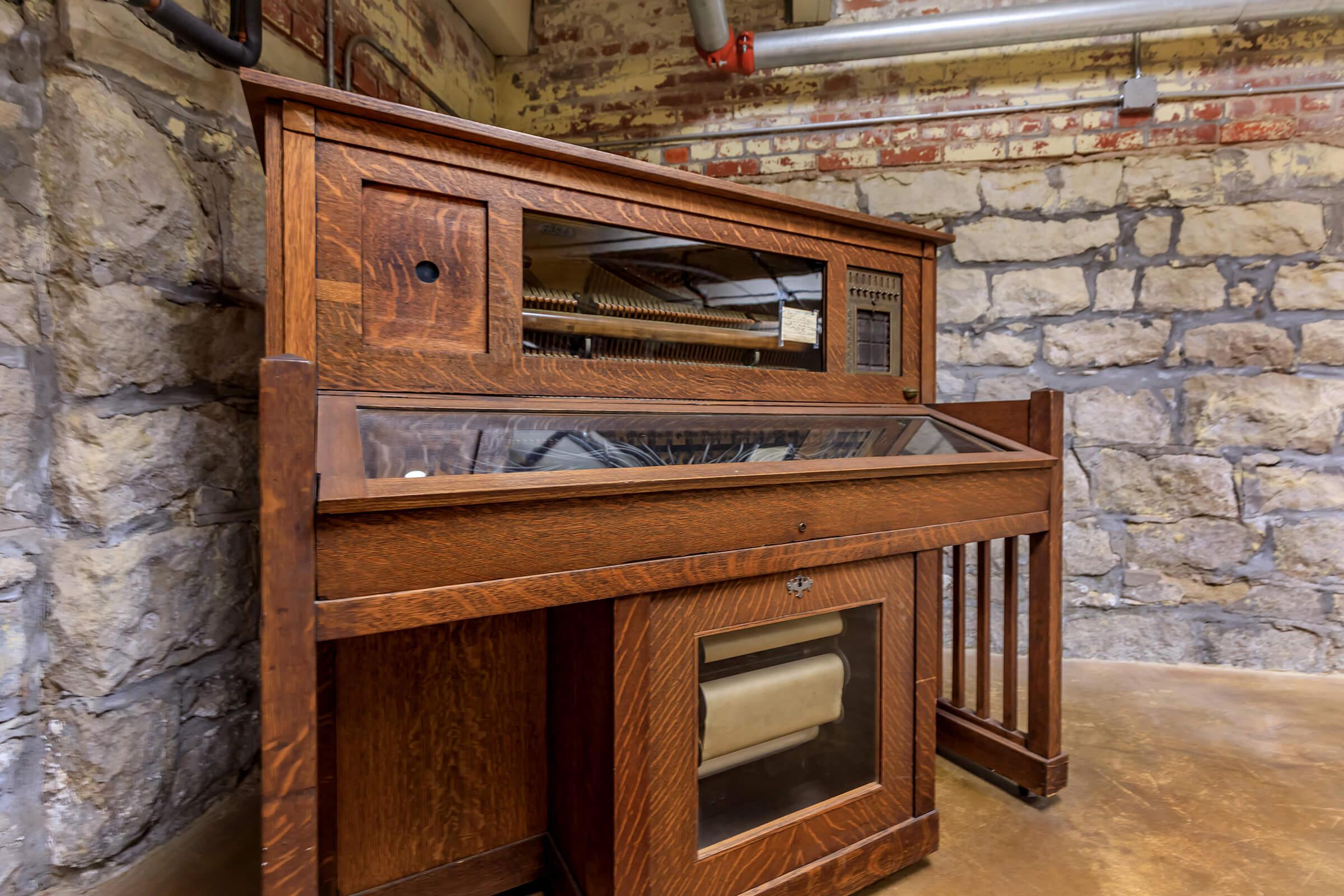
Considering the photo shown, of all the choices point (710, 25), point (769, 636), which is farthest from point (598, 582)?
point (710, 25)

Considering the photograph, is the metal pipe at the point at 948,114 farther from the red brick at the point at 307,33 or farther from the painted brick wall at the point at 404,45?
the red brick at the point at 307,33

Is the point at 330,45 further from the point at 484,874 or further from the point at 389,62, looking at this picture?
the point at 484,874

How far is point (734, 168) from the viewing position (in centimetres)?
244

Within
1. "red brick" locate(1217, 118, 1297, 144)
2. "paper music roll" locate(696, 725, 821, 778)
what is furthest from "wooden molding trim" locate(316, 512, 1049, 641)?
"red brick" locate(1217, 118, 1297, 144)

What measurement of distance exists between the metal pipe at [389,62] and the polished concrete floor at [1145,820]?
170 centimetres


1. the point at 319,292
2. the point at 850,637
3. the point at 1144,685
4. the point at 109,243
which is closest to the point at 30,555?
the point at 109,243

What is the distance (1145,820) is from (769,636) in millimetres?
1083

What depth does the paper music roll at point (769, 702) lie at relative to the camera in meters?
1.05

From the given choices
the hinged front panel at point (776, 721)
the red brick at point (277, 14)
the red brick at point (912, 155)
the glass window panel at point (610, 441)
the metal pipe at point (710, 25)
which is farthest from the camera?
the red brick at point (912, 155)

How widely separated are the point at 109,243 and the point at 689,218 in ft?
3.68

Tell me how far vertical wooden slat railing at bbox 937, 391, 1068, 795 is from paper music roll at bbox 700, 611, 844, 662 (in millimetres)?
432

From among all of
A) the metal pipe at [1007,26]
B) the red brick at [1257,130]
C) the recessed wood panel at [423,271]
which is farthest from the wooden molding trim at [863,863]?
the red brick at [1257,130]

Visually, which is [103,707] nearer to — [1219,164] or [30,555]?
[30,555]

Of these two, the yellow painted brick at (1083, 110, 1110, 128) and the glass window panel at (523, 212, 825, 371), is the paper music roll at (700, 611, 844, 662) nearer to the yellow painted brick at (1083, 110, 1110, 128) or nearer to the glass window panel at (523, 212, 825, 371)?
the glass window panel at (523, 212, 825, 371)
